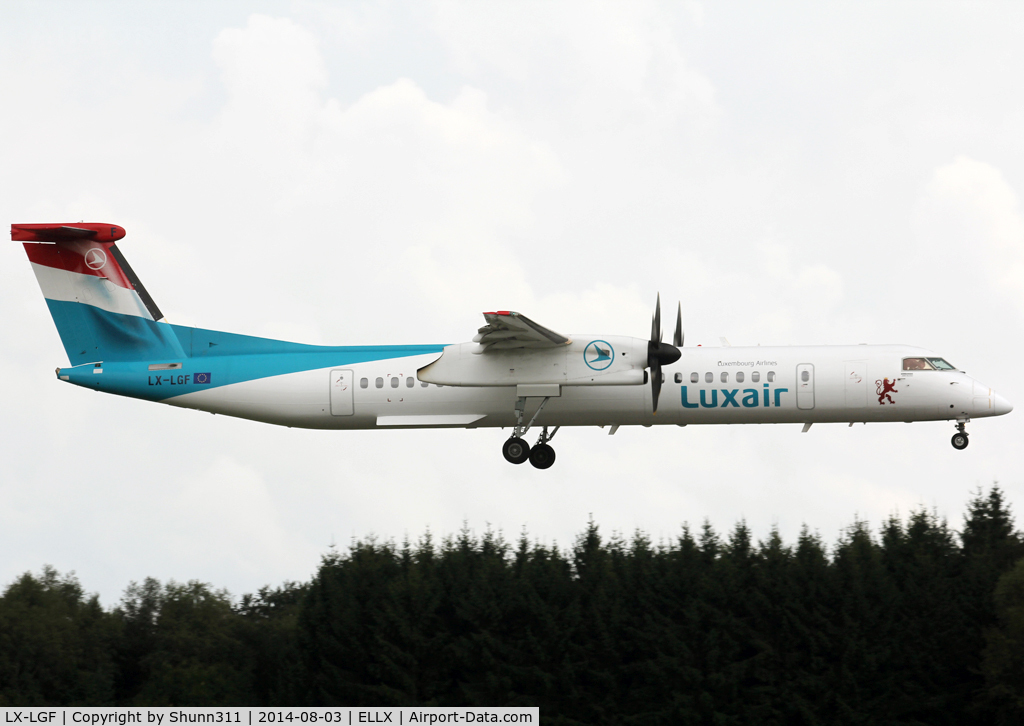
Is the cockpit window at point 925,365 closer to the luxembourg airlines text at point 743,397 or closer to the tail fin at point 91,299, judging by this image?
the luxembourg airlines text at point 743,397

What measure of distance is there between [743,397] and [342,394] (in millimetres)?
9464

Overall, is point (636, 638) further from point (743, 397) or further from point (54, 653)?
point (54, 653)

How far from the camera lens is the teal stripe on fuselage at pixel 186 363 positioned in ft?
89.8

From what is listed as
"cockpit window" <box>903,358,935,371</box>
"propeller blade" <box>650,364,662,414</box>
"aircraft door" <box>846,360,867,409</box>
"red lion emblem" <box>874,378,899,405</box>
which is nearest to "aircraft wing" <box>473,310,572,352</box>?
"propeller blade" <box>650,364,662,414</box>

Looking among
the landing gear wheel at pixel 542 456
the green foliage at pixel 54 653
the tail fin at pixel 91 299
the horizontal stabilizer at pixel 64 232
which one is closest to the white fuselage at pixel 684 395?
the landing gear wheel at pixel 542 456

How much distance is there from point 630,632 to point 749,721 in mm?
6601

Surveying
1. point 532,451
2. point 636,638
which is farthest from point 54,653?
point 532,451

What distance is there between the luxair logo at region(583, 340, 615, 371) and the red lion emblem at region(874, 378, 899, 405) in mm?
6423

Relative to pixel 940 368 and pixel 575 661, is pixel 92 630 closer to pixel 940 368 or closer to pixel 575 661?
pixel 575 661

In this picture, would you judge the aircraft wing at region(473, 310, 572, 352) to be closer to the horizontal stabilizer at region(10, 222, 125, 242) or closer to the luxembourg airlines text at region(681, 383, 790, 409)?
the luxembourg airlines text at region(681, 383, 790, 409)

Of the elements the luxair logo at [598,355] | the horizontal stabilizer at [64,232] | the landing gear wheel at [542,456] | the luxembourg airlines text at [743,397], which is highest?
the horizontal stabilizer at [64,232]

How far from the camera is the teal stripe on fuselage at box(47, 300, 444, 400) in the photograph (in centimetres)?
2736
